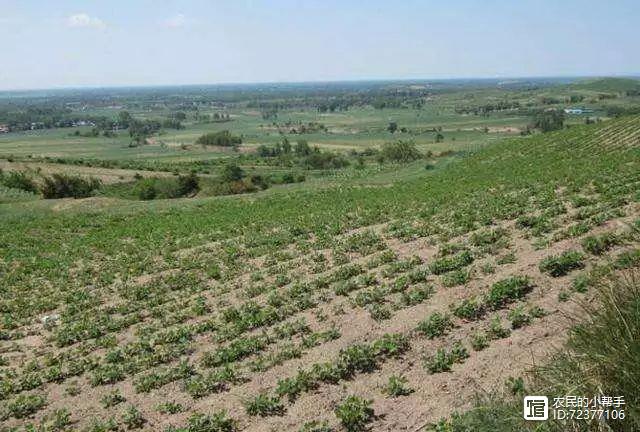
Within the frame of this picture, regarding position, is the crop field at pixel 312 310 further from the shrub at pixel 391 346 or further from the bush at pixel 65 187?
the bush at pixel 65 187

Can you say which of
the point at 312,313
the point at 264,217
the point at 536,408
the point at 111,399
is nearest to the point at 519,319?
the point at 312,313

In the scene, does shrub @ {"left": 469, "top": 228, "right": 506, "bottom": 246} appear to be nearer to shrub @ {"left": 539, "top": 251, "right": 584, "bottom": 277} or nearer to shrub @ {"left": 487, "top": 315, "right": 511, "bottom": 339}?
shrub @ {"left": 539, "top": 251, "right": 584, "bottom": 277}

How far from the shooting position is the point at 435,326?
397 inches

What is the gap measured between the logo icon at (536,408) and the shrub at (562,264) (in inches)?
285

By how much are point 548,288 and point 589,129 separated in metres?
61.1

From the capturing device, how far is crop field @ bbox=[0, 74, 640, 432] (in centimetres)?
852

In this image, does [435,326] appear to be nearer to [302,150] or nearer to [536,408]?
[536,408]

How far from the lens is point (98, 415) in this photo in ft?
29.8

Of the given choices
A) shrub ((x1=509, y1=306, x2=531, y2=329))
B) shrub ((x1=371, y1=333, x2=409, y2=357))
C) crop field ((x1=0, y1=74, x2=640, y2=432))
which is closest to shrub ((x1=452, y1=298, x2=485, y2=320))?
crop field ((x1=0, y1=74, x2=640, y2=432))

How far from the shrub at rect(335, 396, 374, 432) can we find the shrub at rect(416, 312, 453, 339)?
2375 millimetres

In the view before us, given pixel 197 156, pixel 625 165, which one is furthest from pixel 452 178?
pixel 197 156

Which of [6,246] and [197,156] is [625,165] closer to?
[6,246]

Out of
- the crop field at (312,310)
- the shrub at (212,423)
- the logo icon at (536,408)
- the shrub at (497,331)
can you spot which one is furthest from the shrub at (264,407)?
the logo icon at (536,408)

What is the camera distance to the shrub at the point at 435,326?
9.93 meters
